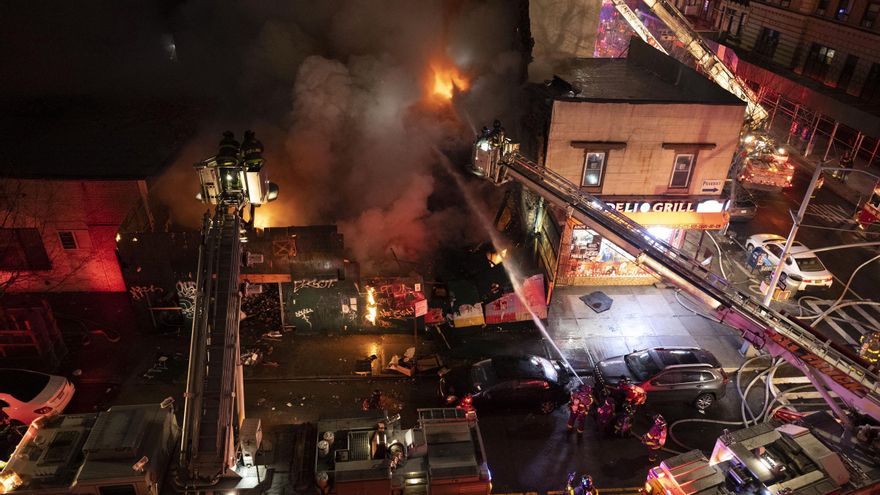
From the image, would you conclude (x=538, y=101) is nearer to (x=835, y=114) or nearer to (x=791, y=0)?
(x=835, y=114)

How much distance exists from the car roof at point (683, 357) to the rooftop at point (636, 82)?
Result: 693 cm

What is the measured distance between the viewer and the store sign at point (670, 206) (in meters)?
16.9

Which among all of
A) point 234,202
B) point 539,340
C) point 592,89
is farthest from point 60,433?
point 592,89

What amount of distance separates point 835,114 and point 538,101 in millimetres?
20654

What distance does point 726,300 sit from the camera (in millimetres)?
10602

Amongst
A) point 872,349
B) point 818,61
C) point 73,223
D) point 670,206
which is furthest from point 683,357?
point 818,61

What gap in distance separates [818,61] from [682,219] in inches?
922

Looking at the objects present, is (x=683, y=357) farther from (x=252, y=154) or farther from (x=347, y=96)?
(x=347, y=96)

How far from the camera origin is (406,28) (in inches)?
873

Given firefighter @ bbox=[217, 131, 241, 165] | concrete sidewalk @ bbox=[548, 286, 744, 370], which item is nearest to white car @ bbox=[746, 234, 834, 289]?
concrete sidewalk @ bbox=[548, 286, 744, 370]

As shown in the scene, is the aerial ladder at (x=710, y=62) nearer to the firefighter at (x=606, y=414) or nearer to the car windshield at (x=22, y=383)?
the firefighter at (x=606, y=414)

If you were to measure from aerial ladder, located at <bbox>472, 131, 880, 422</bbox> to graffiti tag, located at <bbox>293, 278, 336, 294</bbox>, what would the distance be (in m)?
5.30

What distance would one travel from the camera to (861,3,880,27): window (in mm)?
28203

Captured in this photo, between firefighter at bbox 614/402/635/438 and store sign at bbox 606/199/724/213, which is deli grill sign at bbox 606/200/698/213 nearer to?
store sign at bbox 606/199/724/213
